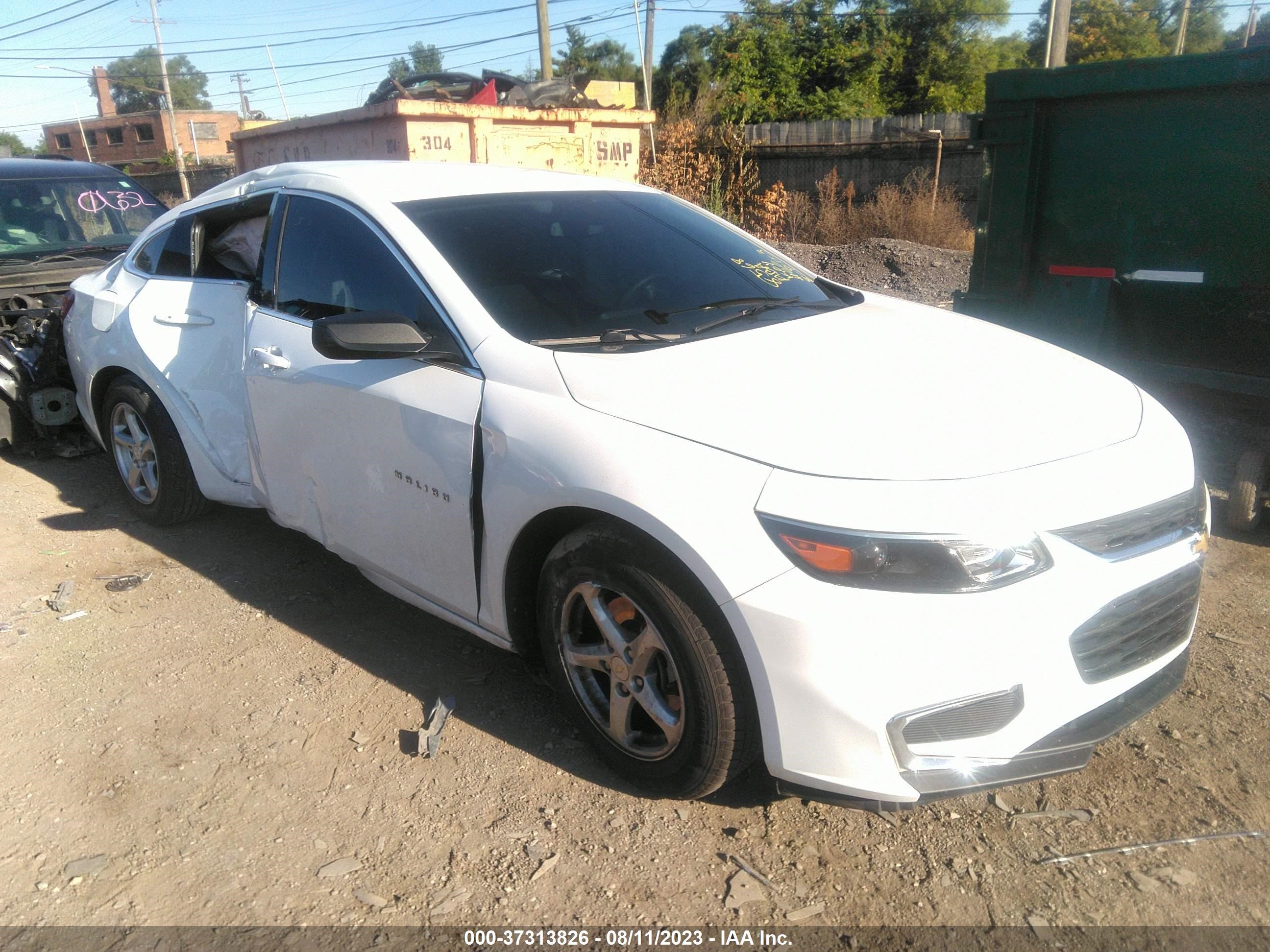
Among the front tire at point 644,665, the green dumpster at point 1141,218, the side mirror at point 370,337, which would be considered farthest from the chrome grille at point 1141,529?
the green dumpster at point 1141,218

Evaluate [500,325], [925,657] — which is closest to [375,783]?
[500,325]

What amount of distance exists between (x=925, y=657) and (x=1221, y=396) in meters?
3.52

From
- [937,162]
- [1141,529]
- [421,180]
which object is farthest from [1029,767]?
[937,162]

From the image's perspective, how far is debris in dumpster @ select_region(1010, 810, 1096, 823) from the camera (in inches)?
107

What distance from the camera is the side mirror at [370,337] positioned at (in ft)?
10.0

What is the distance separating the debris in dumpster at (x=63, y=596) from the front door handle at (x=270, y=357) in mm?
1434

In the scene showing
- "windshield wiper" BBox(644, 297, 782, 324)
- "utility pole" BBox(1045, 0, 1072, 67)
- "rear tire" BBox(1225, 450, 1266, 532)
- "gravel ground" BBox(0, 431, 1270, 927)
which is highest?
"utility pole" BBox(1045, 0, 1072, 67)

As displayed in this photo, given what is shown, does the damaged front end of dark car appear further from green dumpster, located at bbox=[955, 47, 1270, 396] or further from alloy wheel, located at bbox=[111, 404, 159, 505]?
green dumpster, located at bbox=[955, 47, 1270, 396]

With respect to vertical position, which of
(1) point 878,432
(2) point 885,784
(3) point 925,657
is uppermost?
(1) point 878,432

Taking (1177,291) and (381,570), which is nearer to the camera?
(381,570)

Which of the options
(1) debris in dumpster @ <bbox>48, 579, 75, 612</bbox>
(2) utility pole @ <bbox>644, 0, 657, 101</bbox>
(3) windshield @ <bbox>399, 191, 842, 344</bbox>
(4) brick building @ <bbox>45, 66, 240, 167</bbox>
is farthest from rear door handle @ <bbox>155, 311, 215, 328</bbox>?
(4) brick building @ <bbox>45, 66, 240, 167</bbox>

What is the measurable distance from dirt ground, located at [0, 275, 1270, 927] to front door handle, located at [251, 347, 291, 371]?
3.45 feet

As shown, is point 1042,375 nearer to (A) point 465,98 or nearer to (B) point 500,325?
(B) point 500,325

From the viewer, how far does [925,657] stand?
2.25 m
